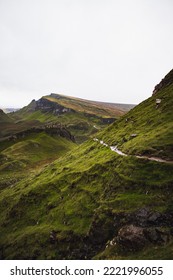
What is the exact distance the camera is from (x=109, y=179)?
188 feet

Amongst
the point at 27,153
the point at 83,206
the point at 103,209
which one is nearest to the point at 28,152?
the point at 27,153

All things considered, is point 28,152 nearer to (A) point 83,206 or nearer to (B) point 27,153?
(B) point 27,153

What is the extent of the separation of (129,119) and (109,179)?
134 feet

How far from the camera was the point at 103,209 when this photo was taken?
4925 cm

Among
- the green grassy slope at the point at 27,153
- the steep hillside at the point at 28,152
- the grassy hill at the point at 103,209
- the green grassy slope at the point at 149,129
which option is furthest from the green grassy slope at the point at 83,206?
the green grassy slope at the point at 27,153

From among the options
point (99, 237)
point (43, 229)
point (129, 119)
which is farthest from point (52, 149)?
point (99, 237)

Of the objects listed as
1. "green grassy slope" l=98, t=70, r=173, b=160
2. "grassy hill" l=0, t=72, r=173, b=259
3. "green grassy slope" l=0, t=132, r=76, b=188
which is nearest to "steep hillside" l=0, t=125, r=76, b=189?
"green grassy slope" l=0, t=132, r=76, b=188

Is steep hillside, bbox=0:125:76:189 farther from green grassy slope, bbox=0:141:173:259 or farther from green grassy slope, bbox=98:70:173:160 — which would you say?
green grassy slope, bbox=98:70:173:160

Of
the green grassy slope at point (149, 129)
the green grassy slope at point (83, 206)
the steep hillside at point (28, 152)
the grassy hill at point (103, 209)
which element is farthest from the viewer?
the steep hillside at point (28, 152)

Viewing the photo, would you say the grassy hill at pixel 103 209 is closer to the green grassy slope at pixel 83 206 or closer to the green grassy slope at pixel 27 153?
the green grassy slope at pixel 83 206

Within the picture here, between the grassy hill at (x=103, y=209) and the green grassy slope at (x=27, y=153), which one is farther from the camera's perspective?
the green grassy slope at (x=27, y=153)

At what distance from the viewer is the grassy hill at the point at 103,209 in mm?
41562

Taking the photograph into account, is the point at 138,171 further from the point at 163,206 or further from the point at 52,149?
the point at 52,149
